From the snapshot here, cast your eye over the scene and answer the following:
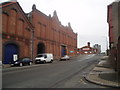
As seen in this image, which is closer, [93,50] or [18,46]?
[18,46]

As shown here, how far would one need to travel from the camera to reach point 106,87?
6.53 meters

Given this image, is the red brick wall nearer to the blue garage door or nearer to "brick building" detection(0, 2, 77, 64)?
"brick building" detection(0, 2, 77, 64)

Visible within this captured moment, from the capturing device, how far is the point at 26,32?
89.0 feet

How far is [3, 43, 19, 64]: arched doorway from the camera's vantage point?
2186 cm

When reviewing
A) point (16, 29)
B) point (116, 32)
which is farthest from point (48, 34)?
point (116, 32)

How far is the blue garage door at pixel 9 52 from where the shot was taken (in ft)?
71.7

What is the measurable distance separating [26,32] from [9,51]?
6205 mm

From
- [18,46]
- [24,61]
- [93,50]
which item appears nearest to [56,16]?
[18,46]

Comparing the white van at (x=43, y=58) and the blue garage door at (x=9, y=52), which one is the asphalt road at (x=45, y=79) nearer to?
the blue garage door at (x=9, y=52)

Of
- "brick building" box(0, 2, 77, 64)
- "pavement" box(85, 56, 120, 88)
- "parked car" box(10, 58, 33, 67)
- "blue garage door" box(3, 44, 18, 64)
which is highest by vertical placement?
"brick building" box(0, 2, 77, 64)

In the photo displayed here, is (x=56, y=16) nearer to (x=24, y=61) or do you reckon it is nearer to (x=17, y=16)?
(x=17, y=16)

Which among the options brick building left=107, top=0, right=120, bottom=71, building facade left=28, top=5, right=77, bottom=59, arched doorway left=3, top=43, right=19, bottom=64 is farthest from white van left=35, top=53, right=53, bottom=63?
brick building left=107, top=0, right=120, bottom=71

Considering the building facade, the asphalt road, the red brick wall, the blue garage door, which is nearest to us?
the asphalt road

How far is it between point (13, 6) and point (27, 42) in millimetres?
7864
